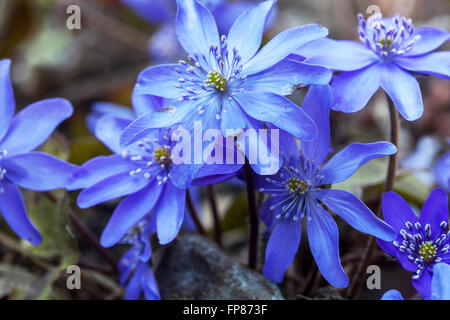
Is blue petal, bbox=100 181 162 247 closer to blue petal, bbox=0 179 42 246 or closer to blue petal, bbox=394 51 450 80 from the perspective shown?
blue petal, bbox=0 179 42 246

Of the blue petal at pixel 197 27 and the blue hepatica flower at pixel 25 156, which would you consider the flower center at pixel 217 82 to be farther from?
the blue hepatica flower at pixel 25 156

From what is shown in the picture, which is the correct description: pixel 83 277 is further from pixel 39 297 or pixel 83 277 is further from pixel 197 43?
pixel 197 43

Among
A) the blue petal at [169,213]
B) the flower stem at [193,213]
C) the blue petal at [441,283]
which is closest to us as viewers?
the blue petal at [441,283]

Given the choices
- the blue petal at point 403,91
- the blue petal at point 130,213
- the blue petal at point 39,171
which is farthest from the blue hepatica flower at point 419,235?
the blue petal at point 39,171

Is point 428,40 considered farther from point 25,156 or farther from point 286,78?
point 25,156

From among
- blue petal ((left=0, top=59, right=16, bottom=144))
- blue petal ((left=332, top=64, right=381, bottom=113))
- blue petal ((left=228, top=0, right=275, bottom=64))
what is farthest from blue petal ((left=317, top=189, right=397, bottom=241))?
blue petal ((left=0, top=59, right=16, bottom=144))

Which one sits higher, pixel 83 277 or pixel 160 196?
pixel 160 196
